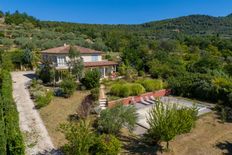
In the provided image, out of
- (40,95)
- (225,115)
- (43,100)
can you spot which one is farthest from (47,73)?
(225,115)

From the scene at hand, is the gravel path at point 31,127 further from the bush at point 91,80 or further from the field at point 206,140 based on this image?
the field at point 206,140

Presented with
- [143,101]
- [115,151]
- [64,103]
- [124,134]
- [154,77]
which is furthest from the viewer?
[154,77]

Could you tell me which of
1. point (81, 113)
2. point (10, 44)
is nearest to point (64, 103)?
point (81, 113)

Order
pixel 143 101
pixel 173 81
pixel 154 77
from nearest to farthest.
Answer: pixel 143 101 < pixel 173 81 < pixel 154 77

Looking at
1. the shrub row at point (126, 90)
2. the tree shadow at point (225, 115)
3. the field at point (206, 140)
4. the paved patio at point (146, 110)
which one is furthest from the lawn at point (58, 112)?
the tree shadow at point (225, 115)

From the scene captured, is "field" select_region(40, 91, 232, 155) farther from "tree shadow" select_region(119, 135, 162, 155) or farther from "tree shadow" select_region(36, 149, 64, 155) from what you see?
"tree shadow" select_region(36, 149, 64, 155)

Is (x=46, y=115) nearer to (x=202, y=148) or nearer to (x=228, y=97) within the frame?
(x=202, y=148)
